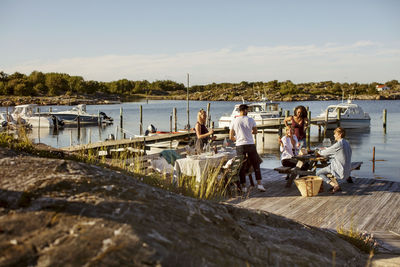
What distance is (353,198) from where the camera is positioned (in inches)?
316

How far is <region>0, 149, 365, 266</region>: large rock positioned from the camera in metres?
2.26

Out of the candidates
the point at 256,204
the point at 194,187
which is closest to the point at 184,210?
the point at 194,187

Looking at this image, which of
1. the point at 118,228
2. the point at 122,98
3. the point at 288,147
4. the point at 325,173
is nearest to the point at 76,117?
the point at 288,147

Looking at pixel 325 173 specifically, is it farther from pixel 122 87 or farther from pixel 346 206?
pixel 122 87

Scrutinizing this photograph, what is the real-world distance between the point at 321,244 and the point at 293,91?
121671 millimetres

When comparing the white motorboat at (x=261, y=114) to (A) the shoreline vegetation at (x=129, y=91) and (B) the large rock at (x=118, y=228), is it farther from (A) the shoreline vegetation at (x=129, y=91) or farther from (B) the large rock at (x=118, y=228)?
(A) the shoreline vegetation at (x=129, y=91)

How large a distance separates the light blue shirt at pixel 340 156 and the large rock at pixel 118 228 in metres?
4.77

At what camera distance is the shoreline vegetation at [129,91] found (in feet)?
317

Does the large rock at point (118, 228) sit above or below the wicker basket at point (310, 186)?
above

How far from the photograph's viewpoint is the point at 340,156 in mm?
8188

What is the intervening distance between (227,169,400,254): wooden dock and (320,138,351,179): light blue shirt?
495 millimetres

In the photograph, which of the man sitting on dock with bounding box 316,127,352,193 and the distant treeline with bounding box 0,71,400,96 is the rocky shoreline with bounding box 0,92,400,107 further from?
the man sitting on dock with bounding box 316,127,352,193

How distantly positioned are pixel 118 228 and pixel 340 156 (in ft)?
22.2

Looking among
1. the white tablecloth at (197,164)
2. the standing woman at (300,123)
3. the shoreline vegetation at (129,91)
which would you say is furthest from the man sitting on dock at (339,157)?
the shoreline vegetation at (129,91)
